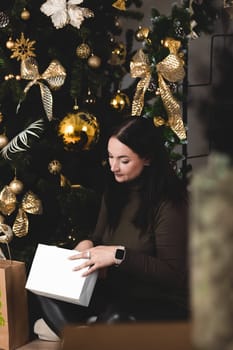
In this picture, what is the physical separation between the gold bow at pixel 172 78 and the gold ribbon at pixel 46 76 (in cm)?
40

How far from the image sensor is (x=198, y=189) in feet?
3.08

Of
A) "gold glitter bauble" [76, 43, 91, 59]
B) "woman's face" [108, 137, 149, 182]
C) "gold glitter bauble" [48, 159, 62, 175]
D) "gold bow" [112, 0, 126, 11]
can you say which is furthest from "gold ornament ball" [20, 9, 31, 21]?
"woman's face" [108, 137, 149, 182]

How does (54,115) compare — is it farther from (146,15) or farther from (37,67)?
(146,15)

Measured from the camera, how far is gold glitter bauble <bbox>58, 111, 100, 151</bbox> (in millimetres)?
2984

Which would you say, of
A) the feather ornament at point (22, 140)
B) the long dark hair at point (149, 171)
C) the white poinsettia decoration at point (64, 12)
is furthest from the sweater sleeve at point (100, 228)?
the white poinsettia decoration at point (64, 12)

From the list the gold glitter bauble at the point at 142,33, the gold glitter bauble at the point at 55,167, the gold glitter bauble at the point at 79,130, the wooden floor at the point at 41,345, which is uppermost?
the gold glitter bauble at the point at 142,33

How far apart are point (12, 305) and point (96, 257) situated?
573 millimetres

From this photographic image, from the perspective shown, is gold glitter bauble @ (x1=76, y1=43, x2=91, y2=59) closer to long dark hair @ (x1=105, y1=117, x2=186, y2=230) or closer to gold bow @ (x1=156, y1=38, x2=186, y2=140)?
gold bow @ (x1=156, y1=38, x2=186, y2=140)

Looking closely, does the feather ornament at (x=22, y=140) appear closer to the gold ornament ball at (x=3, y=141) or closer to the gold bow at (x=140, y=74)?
the gold ornament ball at (x=3, y=141)

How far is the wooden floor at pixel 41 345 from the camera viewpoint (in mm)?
3077

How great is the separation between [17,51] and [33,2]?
8.9 inches

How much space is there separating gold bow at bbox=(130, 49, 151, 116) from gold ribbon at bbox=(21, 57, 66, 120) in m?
0.30

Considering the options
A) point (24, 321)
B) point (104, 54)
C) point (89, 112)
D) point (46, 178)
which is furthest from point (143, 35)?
point (24, 321)

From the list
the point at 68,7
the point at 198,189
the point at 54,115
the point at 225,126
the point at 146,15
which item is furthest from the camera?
the point at 146,15
